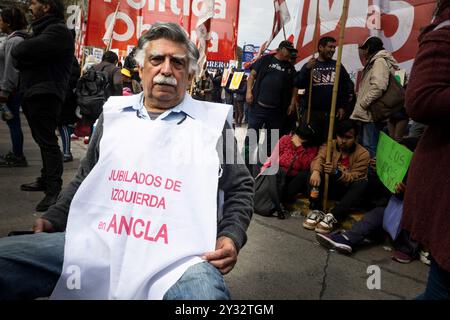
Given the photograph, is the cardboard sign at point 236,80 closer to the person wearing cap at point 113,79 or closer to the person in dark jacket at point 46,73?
the person wearing cap at point 113,79

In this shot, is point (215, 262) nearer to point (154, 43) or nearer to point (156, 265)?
point (156, 265)

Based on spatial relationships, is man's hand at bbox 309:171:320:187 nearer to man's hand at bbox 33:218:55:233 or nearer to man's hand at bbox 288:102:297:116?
man's hand at bbox 288:102:297:116

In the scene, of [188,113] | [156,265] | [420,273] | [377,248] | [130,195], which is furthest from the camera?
[377,248]

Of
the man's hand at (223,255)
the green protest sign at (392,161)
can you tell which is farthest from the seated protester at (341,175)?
the man's hand at (223,255)

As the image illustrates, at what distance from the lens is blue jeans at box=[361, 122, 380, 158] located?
4.89 metres

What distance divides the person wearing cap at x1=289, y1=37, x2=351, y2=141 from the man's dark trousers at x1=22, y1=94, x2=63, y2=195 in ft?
9.55

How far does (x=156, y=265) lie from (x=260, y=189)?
2.93 meters

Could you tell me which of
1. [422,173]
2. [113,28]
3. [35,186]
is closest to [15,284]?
[422,173]

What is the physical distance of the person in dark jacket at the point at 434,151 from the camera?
1.28m

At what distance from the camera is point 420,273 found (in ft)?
9.81

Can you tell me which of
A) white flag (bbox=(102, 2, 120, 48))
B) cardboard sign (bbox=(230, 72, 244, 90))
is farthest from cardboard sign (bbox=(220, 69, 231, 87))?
white flag (bbox=(102, 2, 120, 48))

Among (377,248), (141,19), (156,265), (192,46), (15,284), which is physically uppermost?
(141,19)

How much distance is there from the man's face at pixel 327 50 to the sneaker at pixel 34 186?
3546mm

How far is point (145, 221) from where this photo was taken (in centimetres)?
141
